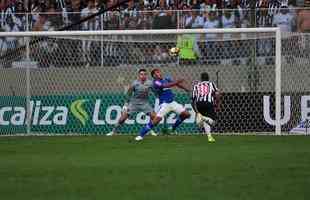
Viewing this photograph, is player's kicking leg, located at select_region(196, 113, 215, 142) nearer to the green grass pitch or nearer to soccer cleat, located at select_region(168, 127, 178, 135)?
the green grass pitch

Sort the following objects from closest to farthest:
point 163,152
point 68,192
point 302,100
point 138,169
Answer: point 68,192 < point 138,169 < point 163,152 < point 302,100

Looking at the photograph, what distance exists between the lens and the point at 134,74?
25.8m

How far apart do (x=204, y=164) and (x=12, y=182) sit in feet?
12.1

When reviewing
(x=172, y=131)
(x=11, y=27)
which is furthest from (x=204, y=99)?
(x=11, y=27)

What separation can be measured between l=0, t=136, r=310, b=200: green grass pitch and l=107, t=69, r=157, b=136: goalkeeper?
317 centimetres

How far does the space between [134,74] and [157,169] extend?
1238 cm

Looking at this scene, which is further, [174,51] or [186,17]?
[186,17]

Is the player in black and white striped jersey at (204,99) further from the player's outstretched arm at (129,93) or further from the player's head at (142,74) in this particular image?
the player's outstretched arm at (129,93)

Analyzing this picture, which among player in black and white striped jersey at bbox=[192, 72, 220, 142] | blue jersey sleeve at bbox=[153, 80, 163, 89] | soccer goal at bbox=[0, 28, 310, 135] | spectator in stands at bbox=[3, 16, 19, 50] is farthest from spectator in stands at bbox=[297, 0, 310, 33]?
spectator in stands at bbox=[3, 16, 19, 50]

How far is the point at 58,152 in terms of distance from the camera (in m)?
17.4

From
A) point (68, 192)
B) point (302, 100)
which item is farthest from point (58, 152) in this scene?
point (302, 100)

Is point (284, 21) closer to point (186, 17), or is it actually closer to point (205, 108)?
point (186, 17)

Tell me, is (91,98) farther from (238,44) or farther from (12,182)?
(12,182)

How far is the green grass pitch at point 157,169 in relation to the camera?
34.9ft
